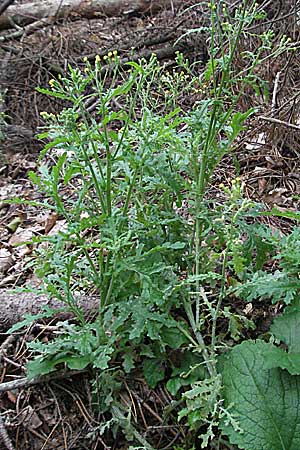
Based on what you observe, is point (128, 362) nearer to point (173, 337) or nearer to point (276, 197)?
point (173, 337)

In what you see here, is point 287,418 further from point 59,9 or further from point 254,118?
point 59,9

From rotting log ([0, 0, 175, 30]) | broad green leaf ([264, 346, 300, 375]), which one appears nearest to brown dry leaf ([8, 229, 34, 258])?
broad green leaf ([264, 346, 300, 375])

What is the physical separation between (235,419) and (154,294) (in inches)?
16.9

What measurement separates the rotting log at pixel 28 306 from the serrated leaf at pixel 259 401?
63 cm

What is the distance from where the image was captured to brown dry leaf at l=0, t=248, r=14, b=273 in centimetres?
244

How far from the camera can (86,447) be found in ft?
5.46

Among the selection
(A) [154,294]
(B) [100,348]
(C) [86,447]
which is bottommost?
(C) [86,447]

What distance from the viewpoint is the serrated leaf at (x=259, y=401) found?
1.46m

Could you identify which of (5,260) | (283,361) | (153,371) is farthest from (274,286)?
(5,260)

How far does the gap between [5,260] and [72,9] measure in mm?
3097

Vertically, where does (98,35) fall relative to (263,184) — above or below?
above

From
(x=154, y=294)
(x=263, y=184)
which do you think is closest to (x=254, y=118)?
(x=263, y=184)

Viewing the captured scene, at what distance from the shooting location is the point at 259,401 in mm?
1507

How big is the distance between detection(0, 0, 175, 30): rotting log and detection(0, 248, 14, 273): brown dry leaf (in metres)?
2.78
